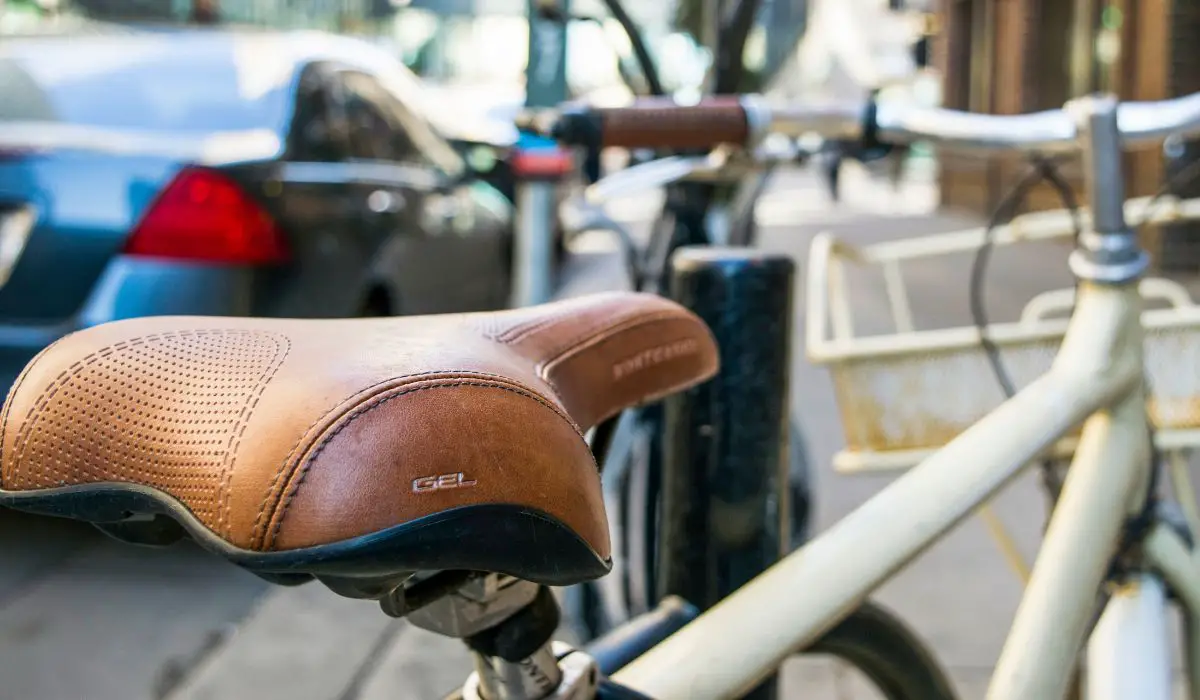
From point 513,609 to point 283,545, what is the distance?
0.31 meters

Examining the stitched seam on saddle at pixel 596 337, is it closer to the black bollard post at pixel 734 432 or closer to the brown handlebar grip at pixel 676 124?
the black bollard post at pixel 734 432

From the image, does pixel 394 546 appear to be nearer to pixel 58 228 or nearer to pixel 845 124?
pixel 845 124

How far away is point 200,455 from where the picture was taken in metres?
0.70

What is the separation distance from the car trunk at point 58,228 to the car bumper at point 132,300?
3 centimetres

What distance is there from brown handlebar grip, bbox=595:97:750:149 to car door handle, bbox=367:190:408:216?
2.53 m

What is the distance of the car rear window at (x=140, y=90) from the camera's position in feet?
11.5

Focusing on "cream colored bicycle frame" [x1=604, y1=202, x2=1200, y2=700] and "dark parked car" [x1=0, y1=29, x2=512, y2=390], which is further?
"dark parked car" [x1=0, y1=29, x2=512, y2=390]

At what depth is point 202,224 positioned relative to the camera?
329 cm

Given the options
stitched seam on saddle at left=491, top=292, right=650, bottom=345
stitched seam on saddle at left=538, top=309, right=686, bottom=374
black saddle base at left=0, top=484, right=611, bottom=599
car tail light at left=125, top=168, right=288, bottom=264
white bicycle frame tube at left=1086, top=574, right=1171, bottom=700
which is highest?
stitched seam on saddle at left=491, top=292, right=650, bottom=345

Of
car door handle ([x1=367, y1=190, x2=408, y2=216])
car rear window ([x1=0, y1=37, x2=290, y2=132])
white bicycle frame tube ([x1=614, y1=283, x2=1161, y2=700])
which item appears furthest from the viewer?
car door handle ([x1=367, y1=190, x2=408, y2=216])

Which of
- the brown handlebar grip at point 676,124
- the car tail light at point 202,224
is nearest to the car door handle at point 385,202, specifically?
the car tail light at point 202,224

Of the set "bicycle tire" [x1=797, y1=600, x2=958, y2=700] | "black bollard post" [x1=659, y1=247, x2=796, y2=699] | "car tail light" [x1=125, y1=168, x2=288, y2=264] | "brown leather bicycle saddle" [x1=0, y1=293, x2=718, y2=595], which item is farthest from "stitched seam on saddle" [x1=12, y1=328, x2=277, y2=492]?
"car tail light" [x1=125, y1=168, x2=288, y2=264]

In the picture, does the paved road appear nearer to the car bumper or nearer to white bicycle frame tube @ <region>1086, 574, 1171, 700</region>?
the car bumper

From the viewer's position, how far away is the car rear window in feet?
11.5
